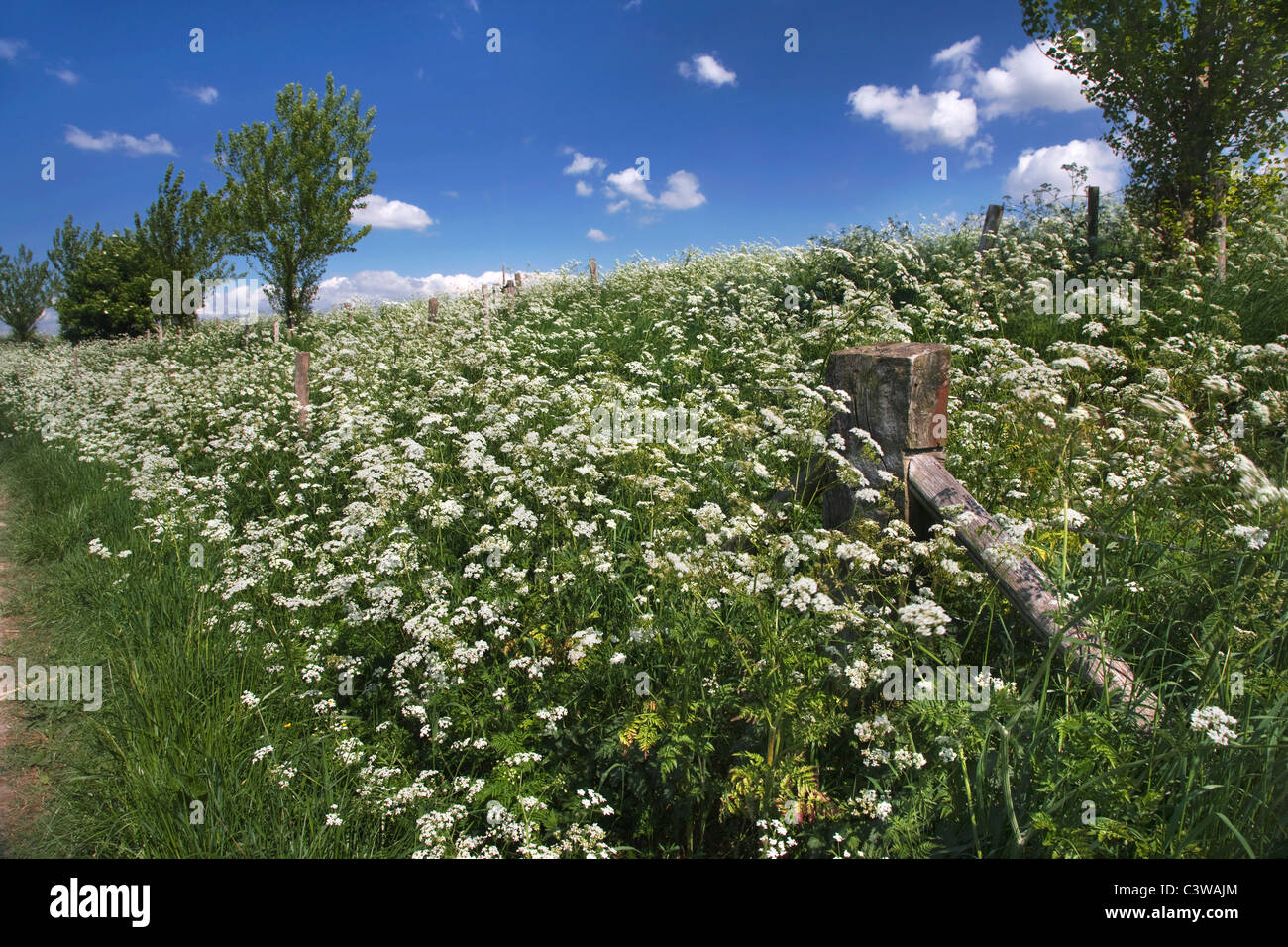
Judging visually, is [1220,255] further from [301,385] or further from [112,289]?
[112,289]

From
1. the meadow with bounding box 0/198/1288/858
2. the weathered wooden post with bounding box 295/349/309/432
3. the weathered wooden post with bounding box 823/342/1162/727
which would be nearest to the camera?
the meadow with bounding box 0/198/1288/858

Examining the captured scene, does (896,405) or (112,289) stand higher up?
(112,289)

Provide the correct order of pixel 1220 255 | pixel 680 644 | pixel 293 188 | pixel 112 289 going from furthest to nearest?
pixel 112 289 < pixel 293 188 < pixel 1220 255 < pixel 680 644

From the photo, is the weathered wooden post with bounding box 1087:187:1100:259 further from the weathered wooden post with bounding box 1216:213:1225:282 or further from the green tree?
the green tree

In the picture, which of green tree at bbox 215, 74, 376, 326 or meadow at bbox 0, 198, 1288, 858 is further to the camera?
green tree at bbox 215, 74, 376, 326

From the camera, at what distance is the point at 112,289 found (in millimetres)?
28562

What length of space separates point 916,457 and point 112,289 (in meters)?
36.3

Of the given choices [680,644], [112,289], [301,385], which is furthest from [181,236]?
[680,644]

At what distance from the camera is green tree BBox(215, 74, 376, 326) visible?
63.3 feet

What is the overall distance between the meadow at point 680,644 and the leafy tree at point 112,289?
25432 mm

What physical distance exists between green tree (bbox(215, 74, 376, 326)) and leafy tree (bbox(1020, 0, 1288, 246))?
1816 cm

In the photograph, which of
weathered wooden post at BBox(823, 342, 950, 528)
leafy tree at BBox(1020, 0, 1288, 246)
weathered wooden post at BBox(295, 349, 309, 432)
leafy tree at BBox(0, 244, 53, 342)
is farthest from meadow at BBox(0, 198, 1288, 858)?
leafy tree at BBox(0, 244, 53, 342)

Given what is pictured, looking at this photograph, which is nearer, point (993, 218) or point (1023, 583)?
point (1023, 583)

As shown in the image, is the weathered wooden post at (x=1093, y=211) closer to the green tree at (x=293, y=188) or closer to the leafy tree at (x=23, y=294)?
the green tree at (x=293, y=188)
